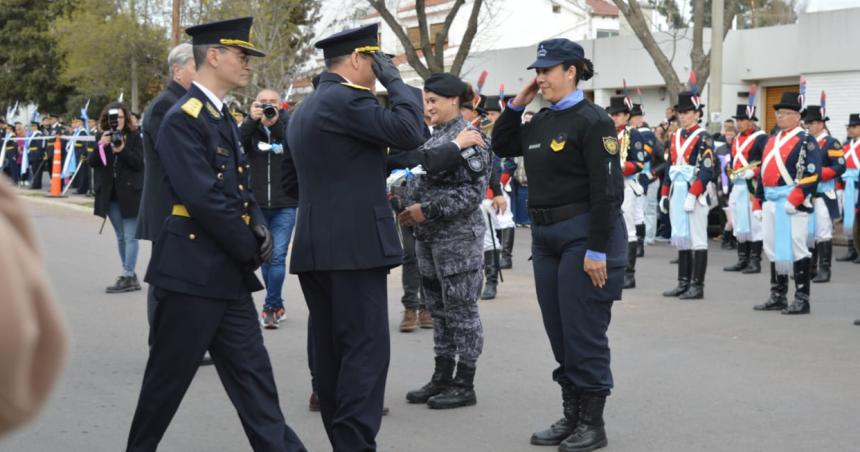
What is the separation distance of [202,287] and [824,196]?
31.7ft

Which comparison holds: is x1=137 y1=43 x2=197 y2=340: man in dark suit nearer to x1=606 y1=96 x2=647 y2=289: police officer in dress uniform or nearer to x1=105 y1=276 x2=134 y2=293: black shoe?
x1=105 y1=276 x2=134 y2=293: black shoe

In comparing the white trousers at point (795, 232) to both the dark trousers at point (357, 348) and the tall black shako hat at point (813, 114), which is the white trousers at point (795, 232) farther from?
the dark trousers at point (357, 348)

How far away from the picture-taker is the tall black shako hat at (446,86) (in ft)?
21.9

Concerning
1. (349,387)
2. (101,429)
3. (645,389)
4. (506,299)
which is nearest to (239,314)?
(349,387)

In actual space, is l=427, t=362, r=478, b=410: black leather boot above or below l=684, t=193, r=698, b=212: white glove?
below

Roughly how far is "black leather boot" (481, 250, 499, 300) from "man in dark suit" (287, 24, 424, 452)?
5.97 metres

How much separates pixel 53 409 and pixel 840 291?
846cm

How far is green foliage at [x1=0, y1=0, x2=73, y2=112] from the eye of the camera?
5575cm

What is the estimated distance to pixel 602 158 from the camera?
5.40 m

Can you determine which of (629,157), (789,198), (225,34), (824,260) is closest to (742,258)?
(824,260)

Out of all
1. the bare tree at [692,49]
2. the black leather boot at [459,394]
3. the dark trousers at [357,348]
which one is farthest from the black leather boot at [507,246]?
the bare tree at [692,49]

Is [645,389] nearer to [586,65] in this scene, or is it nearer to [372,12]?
[586,65]

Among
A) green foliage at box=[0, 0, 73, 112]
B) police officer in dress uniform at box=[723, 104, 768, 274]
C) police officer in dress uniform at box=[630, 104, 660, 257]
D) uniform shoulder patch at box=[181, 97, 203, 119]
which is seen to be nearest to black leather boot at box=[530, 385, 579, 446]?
uniform shoulder patch at box=[181, 97, 203, 119]

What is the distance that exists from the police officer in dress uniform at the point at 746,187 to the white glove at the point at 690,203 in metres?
1.53
